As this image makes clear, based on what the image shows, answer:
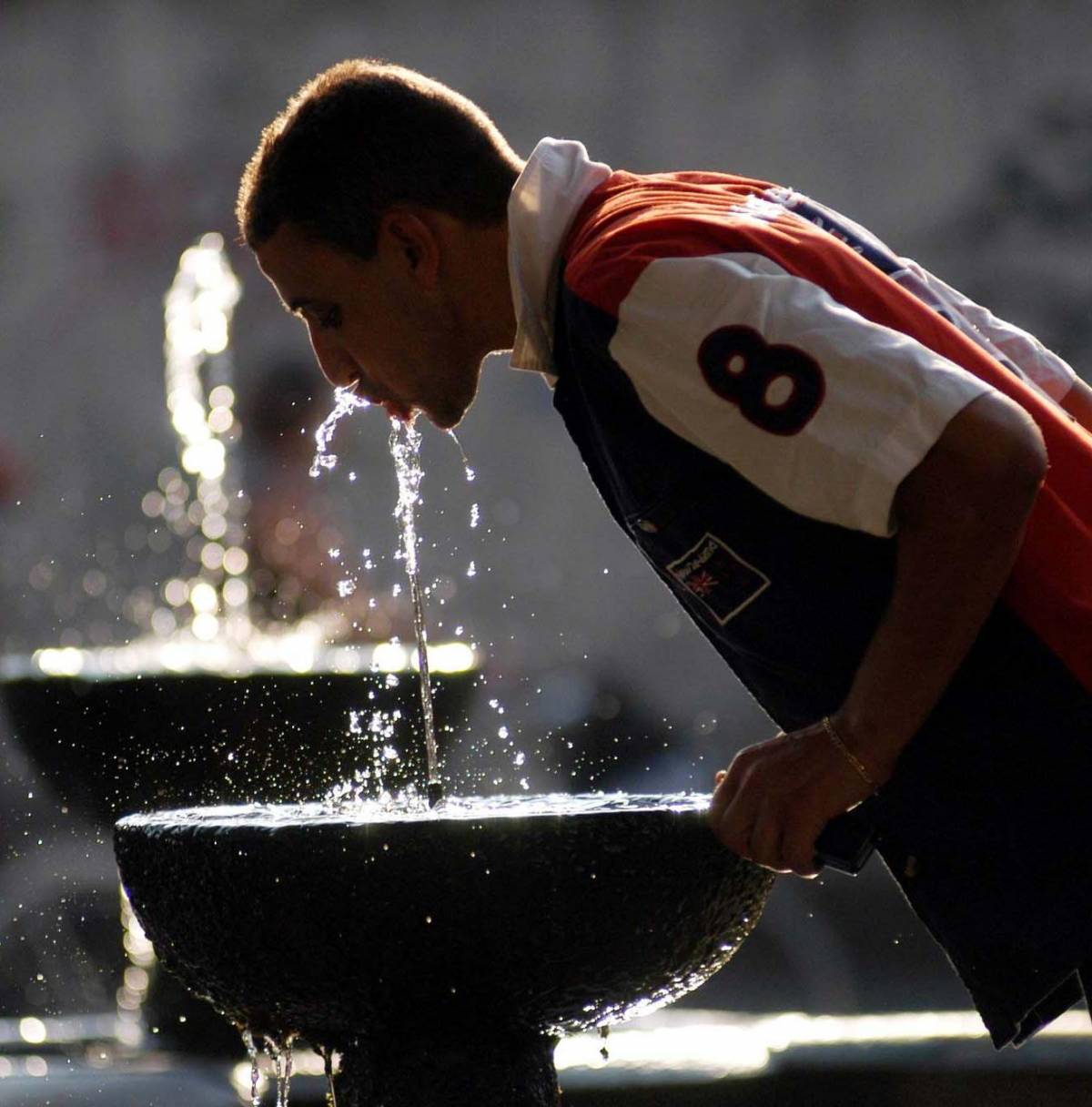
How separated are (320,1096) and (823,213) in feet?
4.76

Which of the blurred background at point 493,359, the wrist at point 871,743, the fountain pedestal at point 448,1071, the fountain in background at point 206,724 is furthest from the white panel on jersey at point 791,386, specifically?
the blurred background at point 493,359

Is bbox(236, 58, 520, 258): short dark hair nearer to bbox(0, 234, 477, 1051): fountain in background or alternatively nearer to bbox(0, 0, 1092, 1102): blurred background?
bbox(0, 234, 477, 1051): fountain in background

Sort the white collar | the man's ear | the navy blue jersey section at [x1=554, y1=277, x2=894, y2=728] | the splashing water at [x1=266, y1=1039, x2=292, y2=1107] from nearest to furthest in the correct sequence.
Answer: the navy blue jersey section at [x1=554, y1=277, x2=894, y2=728]
the white collar
the man's ear
the splashing water at [x1=266, y1=1039, x2=292, y2=1107]

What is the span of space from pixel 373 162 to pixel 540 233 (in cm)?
21

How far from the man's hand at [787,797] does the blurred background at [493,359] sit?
17.3 ft

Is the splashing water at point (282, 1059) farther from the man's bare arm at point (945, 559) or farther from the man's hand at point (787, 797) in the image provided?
the man's bare arm at point (945, 559)

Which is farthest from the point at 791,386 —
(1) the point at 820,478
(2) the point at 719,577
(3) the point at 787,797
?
(3) the point at 787,797

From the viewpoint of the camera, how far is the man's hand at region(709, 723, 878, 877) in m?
1.34

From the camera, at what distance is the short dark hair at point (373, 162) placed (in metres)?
1.62

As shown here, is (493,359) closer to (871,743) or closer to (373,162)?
(373,162)

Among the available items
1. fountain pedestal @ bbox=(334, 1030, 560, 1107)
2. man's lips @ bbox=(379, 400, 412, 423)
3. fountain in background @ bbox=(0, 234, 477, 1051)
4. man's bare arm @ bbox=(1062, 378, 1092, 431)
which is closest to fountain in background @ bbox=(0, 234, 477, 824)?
fountain in background @ bbox=(0, 234, 477, 1051)

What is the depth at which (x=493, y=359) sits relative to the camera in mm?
7387

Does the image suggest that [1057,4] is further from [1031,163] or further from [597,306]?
[597,306]

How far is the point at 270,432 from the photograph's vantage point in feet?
24.1
